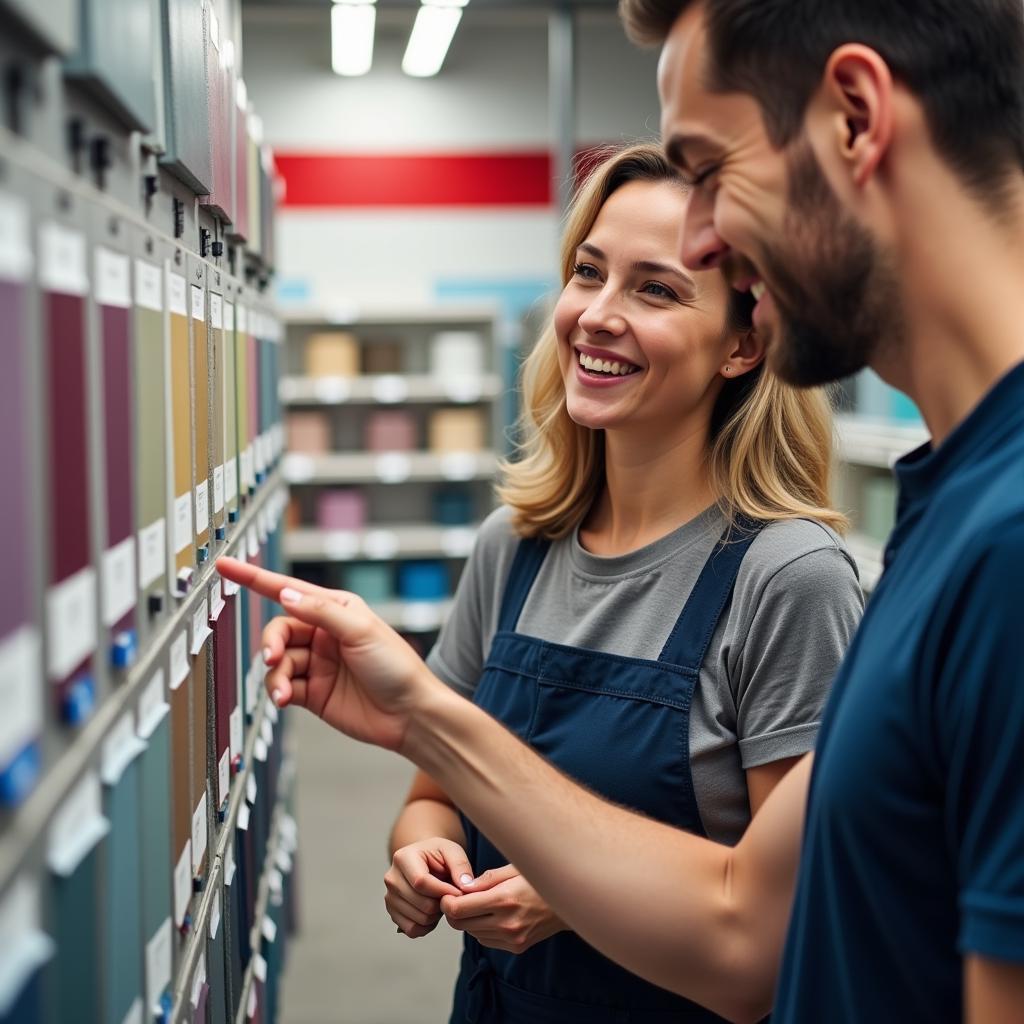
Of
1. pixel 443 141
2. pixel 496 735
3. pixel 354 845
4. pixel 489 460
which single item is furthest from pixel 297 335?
pixel 496 735

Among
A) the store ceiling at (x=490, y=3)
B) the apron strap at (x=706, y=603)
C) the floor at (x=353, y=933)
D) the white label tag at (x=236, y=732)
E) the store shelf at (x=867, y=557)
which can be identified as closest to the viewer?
the apron strap at (x=706, y=603)

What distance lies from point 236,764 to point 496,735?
2.61 ft

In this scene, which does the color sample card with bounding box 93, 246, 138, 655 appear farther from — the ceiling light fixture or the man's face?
the ceiling light fixture

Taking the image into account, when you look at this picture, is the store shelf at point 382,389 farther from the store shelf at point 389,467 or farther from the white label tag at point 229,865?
the white label tag at point 229,865

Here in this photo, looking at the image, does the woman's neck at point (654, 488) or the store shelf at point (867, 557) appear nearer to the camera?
the woman's neck at point (654, 488)

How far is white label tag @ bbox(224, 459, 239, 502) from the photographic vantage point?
1.96 metres

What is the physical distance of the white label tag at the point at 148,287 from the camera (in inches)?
47.6

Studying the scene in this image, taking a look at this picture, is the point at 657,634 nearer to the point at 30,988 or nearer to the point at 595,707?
the point at 595,707

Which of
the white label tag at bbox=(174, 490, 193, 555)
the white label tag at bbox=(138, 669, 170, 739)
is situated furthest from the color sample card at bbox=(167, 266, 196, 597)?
the white label tag at bbox=(138, 669, 170, 739)

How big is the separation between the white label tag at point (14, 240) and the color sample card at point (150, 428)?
1.16 feet

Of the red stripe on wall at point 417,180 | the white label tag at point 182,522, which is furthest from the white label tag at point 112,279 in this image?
the red stripe on wall at point 417,180

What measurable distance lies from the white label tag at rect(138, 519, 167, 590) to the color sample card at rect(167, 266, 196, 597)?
0.05 m

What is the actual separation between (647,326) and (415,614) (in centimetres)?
610

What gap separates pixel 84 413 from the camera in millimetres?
993
